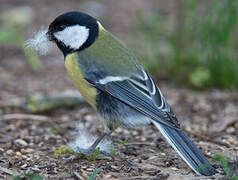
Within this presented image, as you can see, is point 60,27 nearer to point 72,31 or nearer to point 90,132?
point 72,31

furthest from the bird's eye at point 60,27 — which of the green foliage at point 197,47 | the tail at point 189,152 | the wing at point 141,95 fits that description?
the green foliage at point 197,47

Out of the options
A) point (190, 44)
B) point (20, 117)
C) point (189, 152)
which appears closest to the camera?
point (189, 152)

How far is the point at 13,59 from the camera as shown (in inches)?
244

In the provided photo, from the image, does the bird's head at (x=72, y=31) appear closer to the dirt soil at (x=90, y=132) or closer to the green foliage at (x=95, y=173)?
the dirt soil at (x=90, y=132)

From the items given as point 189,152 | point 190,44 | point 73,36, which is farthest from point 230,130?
point 73,36

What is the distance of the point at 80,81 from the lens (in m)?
3.53

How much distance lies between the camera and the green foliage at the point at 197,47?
16.7 feet

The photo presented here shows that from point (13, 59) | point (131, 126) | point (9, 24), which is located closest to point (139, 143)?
point (131, 126)

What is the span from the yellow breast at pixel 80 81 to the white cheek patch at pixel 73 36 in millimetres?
109

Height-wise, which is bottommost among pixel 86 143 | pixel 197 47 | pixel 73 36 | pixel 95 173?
A: pixel 95 173

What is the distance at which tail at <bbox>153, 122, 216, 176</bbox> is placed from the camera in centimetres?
299

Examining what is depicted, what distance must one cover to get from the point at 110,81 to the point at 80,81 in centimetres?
26

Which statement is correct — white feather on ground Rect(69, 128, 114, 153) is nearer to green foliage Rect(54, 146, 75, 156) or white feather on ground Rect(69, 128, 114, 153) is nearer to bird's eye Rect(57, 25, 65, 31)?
green foliage Rect(54, 146, 75, 156)

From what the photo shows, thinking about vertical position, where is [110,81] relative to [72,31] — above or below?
below
